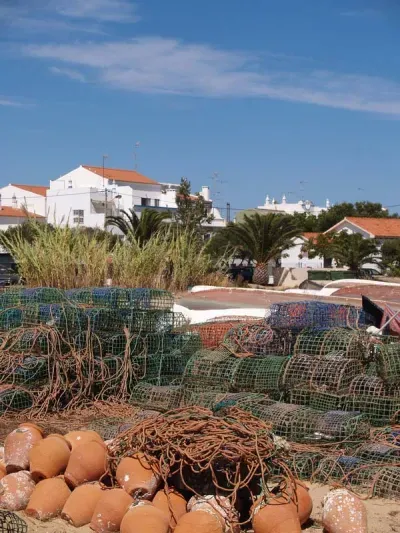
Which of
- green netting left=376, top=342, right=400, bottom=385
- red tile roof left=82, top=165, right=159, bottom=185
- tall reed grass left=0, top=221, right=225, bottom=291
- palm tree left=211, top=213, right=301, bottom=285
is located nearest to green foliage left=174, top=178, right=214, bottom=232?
palm tree left=211, top=213, right=301, bottom=285

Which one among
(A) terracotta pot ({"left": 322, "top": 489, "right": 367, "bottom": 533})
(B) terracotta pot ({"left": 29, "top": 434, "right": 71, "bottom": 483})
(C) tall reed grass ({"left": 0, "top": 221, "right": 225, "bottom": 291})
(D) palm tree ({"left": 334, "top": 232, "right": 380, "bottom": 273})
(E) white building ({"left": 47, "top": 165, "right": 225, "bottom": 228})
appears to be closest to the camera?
(A) terracotta pot ({"left": 322, "top": 489, "right": 367, "bottom": 533})

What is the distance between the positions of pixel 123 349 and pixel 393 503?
383 centimetres

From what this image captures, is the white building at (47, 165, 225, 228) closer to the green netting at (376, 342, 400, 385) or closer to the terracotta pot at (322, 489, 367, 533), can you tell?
the green netting at (376, 342, 400, 385)

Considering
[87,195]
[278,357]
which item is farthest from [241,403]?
[87,195]

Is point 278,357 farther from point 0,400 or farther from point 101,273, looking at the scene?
point 101,273

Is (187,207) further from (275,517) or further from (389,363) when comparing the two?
(275,517)

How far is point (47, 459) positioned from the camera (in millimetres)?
4762

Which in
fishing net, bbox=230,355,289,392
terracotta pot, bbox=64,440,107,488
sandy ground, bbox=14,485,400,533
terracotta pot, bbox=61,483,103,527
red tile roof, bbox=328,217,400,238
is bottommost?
sandy ground, bbox=14,485,400,533

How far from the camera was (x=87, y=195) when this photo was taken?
58.4 m

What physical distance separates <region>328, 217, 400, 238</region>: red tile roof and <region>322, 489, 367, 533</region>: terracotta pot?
50.2 m

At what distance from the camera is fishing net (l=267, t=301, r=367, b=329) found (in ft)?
25.1

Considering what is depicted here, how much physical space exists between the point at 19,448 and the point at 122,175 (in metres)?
64.6

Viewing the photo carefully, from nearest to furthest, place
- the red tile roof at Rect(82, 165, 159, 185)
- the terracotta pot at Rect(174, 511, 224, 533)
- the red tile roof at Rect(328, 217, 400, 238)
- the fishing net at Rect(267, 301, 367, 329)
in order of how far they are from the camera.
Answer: the terracotta pot at Rect(174, 511, 224, 533) < the fishing net at Rect(267, 301, 367, 329) < the red tile roof at Rect(328, 217, 400, 238) < the red tile roof at Rect(82, 165, 159, 185)

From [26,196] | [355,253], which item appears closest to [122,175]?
[26,196]
